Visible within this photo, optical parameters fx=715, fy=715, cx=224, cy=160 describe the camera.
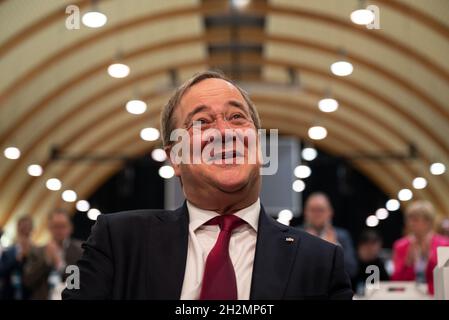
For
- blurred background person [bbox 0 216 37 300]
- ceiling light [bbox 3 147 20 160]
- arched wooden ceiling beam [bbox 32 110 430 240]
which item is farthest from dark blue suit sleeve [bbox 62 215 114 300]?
arched wooden ceiling beam [bbox 32 110 430 240]

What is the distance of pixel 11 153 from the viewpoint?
1855 centimetres

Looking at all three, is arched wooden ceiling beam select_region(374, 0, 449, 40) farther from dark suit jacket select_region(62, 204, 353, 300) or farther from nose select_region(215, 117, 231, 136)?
dark suit jacket select_region(62, 204, 353, 300)

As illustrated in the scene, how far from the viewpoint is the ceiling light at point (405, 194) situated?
2436 cm

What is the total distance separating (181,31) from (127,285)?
51.6 ft

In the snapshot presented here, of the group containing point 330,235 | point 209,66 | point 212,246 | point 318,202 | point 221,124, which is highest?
point 209,66

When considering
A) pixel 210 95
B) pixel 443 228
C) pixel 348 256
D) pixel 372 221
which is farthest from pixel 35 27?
pixel 372 221

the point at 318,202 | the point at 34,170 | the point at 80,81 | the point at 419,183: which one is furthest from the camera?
the point at 419,183

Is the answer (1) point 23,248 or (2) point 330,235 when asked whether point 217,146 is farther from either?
(1) point 23,248

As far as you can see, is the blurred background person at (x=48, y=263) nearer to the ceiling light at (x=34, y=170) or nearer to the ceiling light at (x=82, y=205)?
the ceiling light at (x=34, y=170)

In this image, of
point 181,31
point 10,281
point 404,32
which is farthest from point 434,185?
point 10,281

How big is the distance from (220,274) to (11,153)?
1739cm

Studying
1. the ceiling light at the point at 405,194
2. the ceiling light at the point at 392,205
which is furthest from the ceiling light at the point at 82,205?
the ceiling light at the point at 392,205
